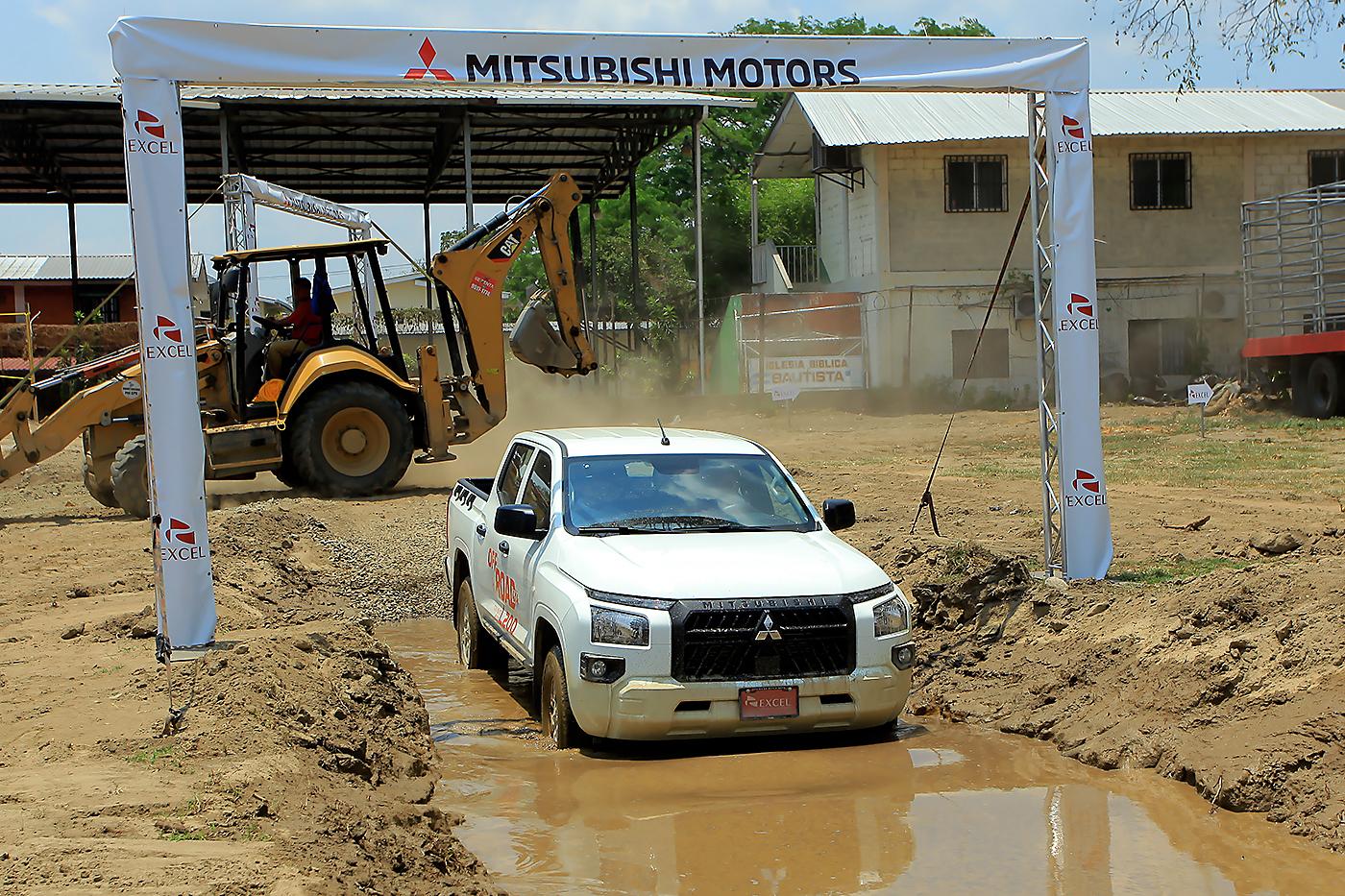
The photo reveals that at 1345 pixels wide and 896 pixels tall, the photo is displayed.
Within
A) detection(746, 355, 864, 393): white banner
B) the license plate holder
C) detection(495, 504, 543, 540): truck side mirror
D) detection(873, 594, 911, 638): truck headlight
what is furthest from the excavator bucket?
the license plate holder

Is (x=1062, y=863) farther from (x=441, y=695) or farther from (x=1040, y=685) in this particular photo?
(x=441, y=695)

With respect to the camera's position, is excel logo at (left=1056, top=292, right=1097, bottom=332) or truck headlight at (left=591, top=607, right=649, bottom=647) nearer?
truck headlight at (left=591, top=607, right=649, bottom=647)

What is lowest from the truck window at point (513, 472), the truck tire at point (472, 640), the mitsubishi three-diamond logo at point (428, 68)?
the truck tire at point (472, 640)

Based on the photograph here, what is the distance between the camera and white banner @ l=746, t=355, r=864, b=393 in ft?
89.7

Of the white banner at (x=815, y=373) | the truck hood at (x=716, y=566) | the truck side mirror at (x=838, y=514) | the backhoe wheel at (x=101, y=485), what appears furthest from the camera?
the white banner at (x=815, y=373)

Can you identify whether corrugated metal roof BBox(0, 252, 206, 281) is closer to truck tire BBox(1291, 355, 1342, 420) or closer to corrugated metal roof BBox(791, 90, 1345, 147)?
corrugated metal roof BBox(791, 90, 1345, 147)

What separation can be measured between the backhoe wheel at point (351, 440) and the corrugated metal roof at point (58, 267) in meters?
36.4

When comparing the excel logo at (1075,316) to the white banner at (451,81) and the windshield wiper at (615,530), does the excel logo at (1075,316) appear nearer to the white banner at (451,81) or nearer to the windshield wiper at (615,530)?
the white banner at (451,81)

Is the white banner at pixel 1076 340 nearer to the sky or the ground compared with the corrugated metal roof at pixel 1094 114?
nearer to the ground

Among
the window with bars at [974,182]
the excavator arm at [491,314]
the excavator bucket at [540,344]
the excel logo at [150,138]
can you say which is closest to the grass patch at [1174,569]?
the excel logo at [150,138]

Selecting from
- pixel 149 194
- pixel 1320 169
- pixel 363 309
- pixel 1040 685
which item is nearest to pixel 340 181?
pixel 363 309

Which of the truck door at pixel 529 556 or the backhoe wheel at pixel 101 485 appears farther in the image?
the backhoe wheel at pixel 101 485

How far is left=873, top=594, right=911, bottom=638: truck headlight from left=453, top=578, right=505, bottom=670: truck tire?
125 inches

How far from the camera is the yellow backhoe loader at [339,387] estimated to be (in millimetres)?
16641
